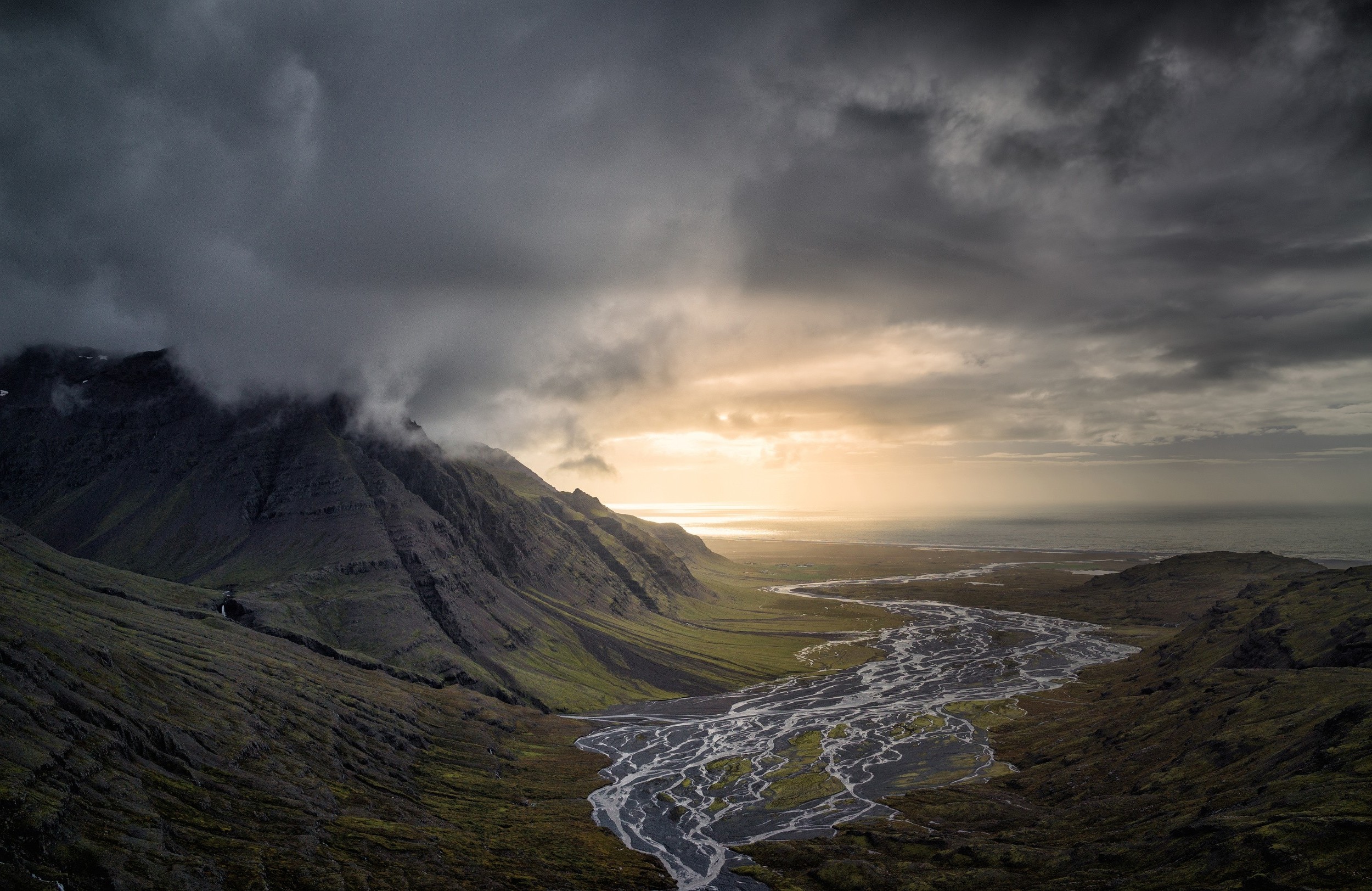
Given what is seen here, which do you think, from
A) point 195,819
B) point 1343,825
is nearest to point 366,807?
point 195,819

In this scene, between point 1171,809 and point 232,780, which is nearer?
point 232,780

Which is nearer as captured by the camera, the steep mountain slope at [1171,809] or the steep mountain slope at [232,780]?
the steep mountain slope at [232,780]

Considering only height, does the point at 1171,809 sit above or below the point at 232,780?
below

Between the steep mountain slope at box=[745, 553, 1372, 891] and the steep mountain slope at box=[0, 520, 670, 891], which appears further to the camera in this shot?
the steep mountain slope at box=[745, 553, 1372, 891]

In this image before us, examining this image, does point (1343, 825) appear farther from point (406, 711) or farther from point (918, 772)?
point (406, 711)
